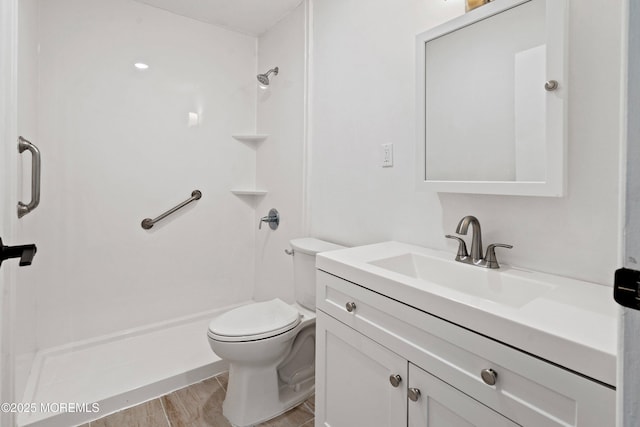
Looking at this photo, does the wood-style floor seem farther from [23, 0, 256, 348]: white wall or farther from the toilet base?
[23, 0, 256, 348]: white wall

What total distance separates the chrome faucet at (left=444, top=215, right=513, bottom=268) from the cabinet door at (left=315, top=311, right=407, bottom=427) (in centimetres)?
44

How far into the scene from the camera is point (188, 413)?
5.06 feet

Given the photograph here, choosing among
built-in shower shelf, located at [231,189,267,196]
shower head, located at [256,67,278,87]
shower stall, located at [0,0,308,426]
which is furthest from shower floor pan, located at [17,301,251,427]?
shower head, located at [256,67,278,87]

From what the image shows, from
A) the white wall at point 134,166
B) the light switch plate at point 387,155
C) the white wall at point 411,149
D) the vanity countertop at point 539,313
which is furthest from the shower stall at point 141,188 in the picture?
the vanity countertop at point 539,313

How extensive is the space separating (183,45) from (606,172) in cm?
248

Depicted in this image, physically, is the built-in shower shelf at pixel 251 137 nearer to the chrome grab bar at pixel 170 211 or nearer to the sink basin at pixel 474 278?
the chrome grab bar at pixel 170 211

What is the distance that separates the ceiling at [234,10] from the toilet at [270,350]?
1.58 meters

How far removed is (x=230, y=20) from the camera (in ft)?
7.51

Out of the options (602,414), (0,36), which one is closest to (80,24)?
(0,36)

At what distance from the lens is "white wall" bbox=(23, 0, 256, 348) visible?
1.89m

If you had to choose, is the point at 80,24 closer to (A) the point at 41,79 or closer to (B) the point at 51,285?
(A) the point at 41,79

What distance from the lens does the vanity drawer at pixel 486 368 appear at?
1.89 feet

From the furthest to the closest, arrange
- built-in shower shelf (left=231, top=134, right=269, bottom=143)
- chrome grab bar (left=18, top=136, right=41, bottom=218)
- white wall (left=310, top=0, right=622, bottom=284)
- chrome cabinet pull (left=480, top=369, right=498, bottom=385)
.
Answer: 1. built-in shower shelf (left=231, top=134, right=269, bottom=143)
2. chrome grab bar (left=18, top=136, right=41, bottom=218)
3. white wall (left=310, top=0, right=622, bottom=284)
4. chrome cabinet pull (left=480, top=369, right=498, bottom=385)

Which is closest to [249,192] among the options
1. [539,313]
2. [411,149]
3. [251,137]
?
[251,137]
